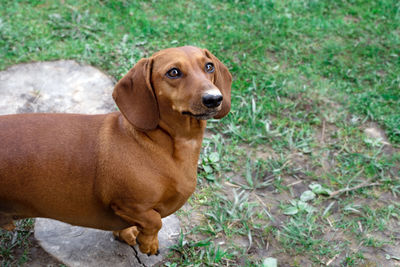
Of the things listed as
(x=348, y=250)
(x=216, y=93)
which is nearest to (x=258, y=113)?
(x=348, y=250)

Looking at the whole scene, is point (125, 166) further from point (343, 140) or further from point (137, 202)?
point (343, 140)

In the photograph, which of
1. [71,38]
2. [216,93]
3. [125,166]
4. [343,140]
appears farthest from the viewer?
[71,38]

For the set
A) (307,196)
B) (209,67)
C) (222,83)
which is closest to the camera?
(209,67)

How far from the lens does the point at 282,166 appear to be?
180 inches

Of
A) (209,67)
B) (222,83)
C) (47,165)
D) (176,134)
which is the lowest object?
(47,165)

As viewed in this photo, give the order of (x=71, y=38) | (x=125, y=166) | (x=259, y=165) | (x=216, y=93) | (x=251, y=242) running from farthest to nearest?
1. (x=71, y=38)
2. (x=259, y=165)
3. (x=251, y=242)
4. (x=125, y=166)
5. (x=216, y=93)

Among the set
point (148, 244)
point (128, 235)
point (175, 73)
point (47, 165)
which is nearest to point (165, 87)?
point (175, 73)

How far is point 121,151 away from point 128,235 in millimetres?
926

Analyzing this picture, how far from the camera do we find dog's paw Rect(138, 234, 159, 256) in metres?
3.16

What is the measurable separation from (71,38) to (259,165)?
322 centimetres

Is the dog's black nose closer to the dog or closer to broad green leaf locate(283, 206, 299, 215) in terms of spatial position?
the dog

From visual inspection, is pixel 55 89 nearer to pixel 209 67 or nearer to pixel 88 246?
pixel 88 246

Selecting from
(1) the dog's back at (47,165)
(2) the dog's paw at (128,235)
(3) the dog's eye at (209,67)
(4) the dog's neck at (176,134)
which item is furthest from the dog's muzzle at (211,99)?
(2) the dog's paw at (128,235)

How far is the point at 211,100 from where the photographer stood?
2.60 m
